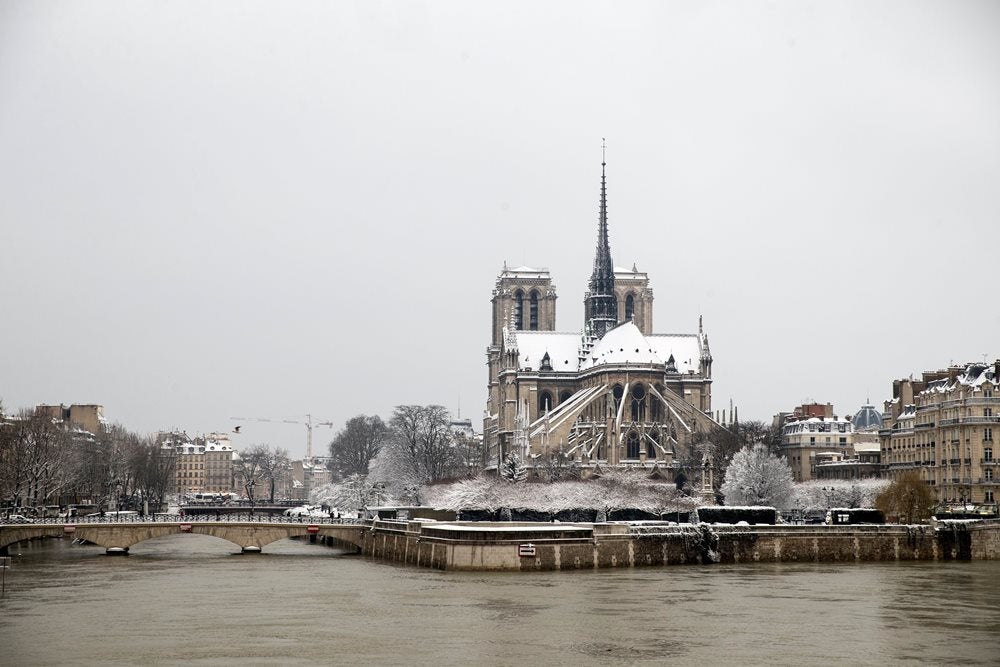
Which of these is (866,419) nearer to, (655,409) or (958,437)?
(655,409)

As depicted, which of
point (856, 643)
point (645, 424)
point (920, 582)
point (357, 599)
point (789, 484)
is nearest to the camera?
point (856, 643)

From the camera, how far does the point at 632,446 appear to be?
122625mm

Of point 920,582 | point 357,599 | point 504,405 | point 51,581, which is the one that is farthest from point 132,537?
point 504,405

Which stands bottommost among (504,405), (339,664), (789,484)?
(339,664)

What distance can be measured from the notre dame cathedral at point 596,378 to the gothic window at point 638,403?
0.08 metres

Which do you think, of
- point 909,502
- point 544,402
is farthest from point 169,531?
point 544,402

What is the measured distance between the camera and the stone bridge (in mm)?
74750

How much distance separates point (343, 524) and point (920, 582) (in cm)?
3572

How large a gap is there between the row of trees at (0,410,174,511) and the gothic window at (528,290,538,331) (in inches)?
1497

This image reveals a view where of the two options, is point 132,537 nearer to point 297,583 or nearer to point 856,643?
point 297,583

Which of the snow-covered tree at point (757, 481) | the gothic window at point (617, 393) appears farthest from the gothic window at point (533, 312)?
the snow-covered tree at point (757, 481)

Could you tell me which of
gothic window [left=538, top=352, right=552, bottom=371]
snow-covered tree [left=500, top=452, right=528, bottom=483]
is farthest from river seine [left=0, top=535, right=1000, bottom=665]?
gothic window [left=538, top=352, right=552, bottom=371]

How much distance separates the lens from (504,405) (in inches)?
5428

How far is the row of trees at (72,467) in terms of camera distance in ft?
305
